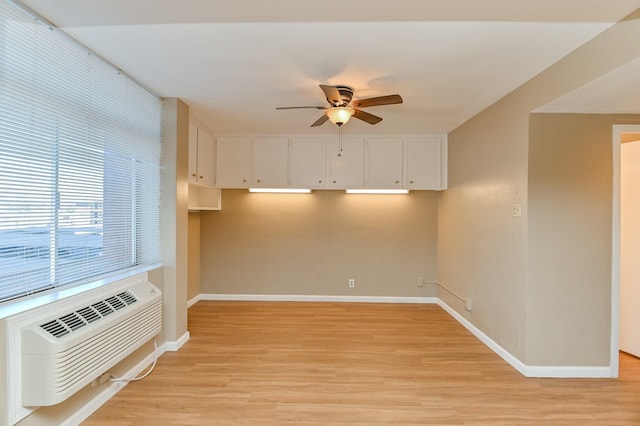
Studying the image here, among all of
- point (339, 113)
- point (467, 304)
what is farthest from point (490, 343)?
point (339, 113)

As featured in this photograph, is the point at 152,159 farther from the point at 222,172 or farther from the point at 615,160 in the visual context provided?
the point at 615,160

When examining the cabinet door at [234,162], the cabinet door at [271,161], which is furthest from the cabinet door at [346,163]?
the cabinet door at [234,162]

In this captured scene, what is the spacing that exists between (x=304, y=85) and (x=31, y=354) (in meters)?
2.63

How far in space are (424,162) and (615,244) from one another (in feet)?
8.25

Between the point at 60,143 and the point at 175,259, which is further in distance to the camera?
the point at 175,259

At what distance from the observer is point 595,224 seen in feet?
9.42

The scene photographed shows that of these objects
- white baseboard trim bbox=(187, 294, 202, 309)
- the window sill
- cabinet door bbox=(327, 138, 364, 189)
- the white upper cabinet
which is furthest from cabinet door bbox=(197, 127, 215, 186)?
the window sill

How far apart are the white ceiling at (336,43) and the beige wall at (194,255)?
2231 mm

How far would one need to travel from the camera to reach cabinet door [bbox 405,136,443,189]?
492 cm

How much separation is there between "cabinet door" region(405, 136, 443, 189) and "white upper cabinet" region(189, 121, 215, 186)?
2862 millimetres

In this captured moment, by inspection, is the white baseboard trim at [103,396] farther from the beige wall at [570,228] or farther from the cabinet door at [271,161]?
the beige wall at [570,228]

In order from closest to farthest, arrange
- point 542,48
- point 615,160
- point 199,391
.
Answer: point 542,48, point 199,391, point 615,160

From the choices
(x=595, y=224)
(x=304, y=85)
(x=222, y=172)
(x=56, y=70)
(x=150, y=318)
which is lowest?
(x=150, y=318)

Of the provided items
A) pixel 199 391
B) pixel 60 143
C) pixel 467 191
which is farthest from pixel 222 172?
pixel 467 191
